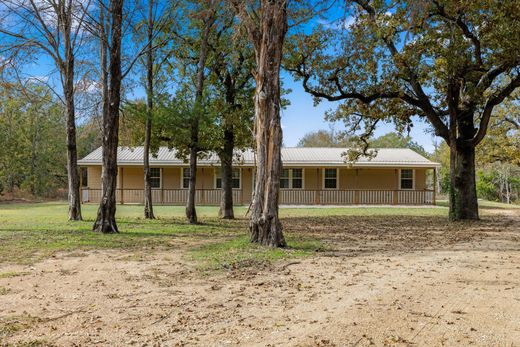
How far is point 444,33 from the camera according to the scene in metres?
15.0

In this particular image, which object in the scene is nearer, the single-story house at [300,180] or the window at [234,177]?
the single-story house at [300,180]

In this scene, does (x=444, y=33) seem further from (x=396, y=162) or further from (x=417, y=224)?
(x=396, y=162)

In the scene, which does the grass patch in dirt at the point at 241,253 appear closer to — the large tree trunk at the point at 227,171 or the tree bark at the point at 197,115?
the tree bark at the point at 197,115

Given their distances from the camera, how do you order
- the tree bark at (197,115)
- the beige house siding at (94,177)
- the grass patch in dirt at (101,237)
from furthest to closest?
the beige house siding at (94,177) < the tree bark at (197,115) < the grass patch in dirt at (101,237)

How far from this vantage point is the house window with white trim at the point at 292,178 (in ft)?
89.9

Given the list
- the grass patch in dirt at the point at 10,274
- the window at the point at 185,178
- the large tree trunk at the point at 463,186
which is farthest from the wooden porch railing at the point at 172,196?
the grass patch in dirt at the point at 10,274

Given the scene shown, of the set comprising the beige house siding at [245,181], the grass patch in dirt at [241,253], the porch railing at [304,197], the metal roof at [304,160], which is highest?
the metal roof at [304,160]

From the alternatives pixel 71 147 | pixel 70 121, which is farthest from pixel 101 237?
pixel 70 121

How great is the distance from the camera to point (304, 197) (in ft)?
87.6

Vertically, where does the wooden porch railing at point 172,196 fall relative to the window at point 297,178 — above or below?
below

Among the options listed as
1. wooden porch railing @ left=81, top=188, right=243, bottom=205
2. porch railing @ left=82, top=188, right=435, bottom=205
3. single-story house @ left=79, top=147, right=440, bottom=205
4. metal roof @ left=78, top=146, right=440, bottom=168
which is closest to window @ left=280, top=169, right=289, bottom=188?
single-story house @ left=79, top=147, right=440, bottom=205

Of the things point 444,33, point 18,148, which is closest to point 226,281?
point 444,33

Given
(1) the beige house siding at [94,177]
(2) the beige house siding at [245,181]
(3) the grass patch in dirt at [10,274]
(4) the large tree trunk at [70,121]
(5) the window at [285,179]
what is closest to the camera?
(3) the grass patch in dirt at [10,274]

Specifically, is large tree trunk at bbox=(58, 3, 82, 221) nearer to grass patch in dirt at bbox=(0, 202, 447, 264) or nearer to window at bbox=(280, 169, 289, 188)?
grass patch in dirt at bbox=(0, 202, 447, 264)
